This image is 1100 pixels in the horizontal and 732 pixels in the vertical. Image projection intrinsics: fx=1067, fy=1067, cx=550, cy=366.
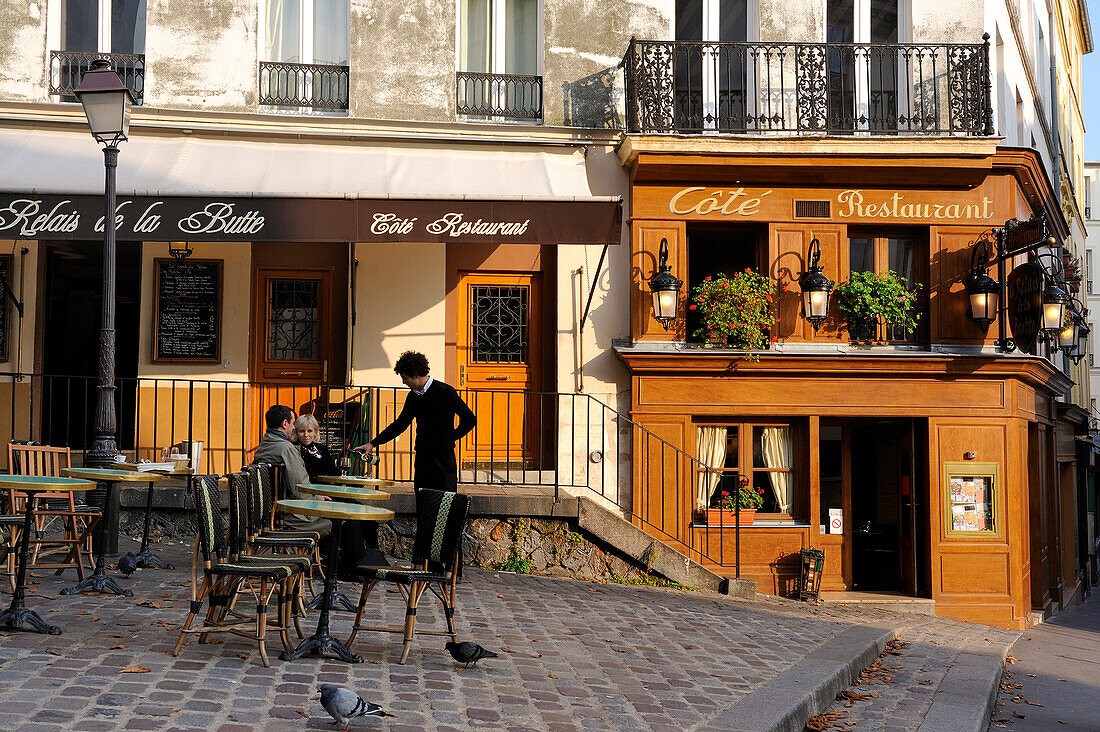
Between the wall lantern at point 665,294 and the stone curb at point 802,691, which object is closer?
the stone curb at point 802,691

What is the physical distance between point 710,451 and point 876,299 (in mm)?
2525

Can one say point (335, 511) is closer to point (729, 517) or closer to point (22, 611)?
point (22, 611)

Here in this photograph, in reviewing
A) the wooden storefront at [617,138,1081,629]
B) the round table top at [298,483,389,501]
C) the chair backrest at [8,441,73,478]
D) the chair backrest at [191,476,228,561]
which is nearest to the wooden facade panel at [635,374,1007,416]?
the wooden storefront at [617,138,1081,629]

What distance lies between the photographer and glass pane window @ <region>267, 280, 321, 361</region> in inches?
471

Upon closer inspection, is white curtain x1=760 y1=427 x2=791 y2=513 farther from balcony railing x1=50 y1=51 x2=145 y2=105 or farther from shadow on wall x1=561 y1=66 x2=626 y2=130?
balcony railing x1=50 y1=51 x2=145 y2=105

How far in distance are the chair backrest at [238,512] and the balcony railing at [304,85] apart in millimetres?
6813

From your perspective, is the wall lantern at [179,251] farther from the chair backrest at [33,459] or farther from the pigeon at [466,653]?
the pigeon at [466,653]

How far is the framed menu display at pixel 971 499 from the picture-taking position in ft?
39.5

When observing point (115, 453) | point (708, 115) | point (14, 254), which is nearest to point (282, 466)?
point (115, 453)

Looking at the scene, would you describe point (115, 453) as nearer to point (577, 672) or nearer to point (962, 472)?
point (577, 672)

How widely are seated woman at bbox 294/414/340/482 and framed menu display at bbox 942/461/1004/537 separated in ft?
24.2

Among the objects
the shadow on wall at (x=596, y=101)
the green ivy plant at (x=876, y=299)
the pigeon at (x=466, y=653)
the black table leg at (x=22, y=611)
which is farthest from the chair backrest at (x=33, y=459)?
the green ivy plant at (x=876, y=299)

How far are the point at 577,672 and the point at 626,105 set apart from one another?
24.8 ft

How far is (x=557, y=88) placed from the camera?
477 inches
